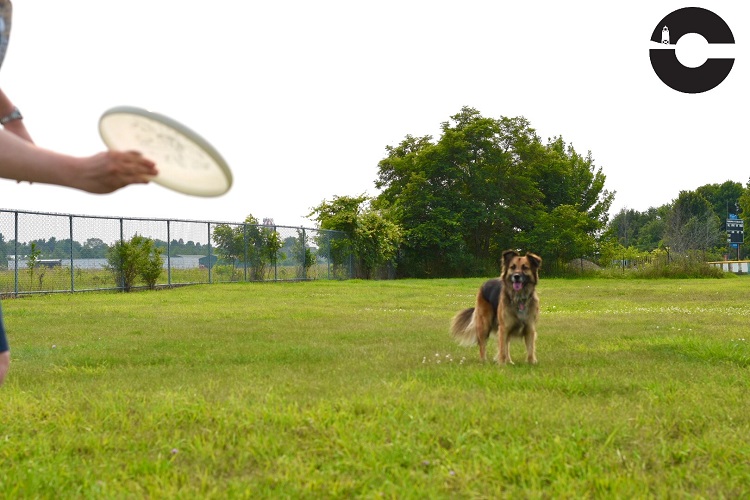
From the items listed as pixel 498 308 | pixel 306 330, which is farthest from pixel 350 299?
pixel 498 308

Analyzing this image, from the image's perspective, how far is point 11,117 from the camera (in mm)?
2480

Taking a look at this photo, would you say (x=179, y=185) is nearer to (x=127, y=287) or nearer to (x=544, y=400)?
(x=544, y=400)

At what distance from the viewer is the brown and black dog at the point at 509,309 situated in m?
7.52

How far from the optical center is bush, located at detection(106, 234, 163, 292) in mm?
22250

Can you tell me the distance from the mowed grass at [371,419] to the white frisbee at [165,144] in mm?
1682

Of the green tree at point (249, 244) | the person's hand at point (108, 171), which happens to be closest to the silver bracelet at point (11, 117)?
the person's hand at point (108, 171)

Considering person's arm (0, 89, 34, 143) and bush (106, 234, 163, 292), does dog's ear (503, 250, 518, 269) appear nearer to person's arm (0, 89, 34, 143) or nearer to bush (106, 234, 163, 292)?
person's arm (0, 89, 34, 143)

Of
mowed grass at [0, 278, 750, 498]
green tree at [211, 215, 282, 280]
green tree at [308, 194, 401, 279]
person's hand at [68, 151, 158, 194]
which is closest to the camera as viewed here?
person's hand at [68, 151, 158, 194]

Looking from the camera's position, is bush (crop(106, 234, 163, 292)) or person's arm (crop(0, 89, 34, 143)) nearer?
person's arm (crop(0, 89, 34, 143))

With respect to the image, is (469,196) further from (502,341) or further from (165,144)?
(165,144)

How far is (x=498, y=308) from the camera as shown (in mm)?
7809

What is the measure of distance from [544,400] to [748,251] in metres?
106

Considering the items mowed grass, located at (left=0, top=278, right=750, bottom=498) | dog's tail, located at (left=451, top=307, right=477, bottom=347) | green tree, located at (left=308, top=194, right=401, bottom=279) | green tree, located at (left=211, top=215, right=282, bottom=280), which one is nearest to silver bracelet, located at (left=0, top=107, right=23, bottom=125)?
mowed grass, located at (left=0, top=278, right=750, bottom=498)

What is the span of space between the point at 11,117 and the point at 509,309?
5928 mm
